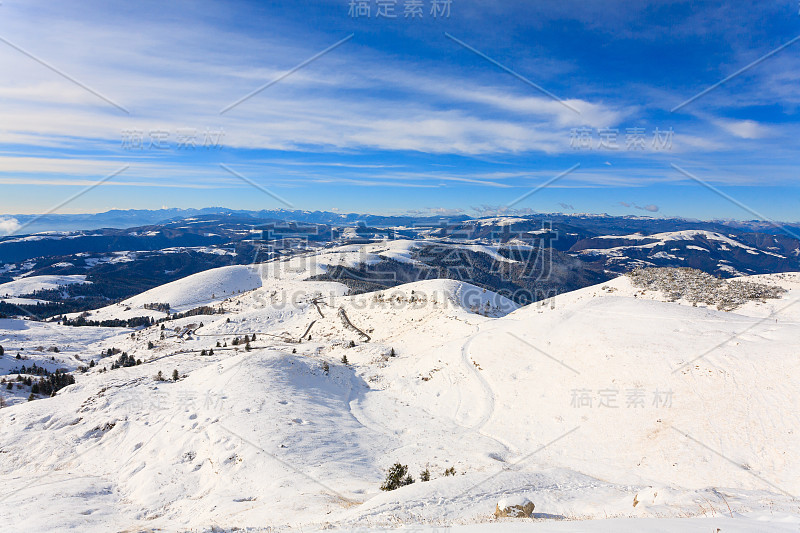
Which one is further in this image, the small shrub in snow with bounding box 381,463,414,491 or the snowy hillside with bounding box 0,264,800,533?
the small shrub in snow with bounding box 381,463,414,491

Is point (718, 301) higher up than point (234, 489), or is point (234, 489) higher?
point (718, 301)

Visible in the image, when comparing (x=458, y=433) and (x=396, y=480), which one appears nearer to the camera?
(x=396, y=480)

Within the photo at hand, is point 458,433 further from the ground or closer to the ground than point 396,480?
closer to the ground

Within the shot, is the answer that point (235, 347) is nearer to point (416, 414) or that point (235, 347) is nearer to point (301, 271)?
point (416, 414)

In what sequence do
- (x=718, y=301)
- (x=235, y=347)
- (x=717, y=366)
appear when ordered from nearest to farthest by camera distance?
1. (x=717, y=366)
2. (x=718, y=301)
3. (x=235, y=347)

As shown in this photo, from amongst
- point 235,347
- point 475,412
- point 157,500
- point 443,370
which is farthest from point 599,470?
point 235,347

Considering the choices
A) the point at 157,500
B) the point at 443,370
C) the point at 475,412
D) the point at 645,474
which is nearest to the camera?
the point at 157,500

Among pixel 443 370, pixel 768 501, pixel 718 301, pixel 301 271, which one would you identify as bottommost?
pixel 301 271

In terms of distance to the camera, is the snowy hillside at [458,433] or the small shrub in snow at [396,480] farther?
the small shrub in snow at [396,480]
